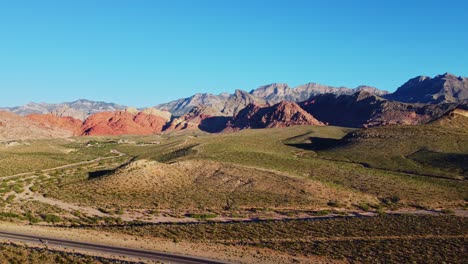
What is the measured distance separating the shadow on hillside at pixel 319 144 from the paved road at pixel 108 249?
115440mm

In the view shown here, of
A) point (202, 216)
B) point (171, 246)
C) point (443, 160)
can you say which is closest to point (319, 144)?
point (443, 160)

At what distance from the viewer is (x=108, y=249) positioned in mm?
40156

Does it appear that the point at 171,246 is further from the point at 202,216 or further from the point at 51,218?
the point at 51,218

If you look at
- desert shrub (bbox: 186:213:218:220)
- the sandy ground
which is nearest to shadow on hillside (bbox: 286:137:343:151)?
desert shrub (bbox: 186:213:218:220)

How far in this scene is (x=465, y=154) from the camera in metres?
112

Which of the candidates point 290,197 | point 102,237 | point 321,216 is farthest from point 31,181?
point 321,216

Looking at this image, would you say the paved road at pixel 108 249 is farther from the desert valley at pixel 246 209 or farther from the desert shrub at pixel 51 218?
the desert shrub at pixel 51 218

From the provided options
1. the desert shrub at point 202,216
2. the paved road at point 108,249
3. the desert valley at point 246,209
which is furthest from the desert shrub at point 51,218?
the desert shrub at point 202,216

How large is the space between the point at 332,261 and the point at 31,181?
69815 mm

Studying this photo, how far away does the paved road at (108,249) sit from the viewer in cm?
3778

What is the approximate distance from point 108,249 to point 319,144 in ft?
426

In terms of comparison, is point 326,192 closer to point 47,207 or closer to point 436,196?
point 436,196

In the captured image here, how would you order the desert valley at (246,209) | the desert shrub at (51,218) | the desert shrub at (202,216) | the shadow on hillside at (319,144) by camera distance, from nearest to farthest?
the desert valley at (246,209) < the desert shrub at (51,218) < the desert shrub at (202,216) < the shadow on hillside at (319,144)

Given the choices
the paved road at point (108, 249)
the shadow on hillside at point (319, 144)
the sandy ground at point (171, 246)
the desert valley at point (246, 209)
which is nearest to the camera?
the paved road at point (108, 249)
